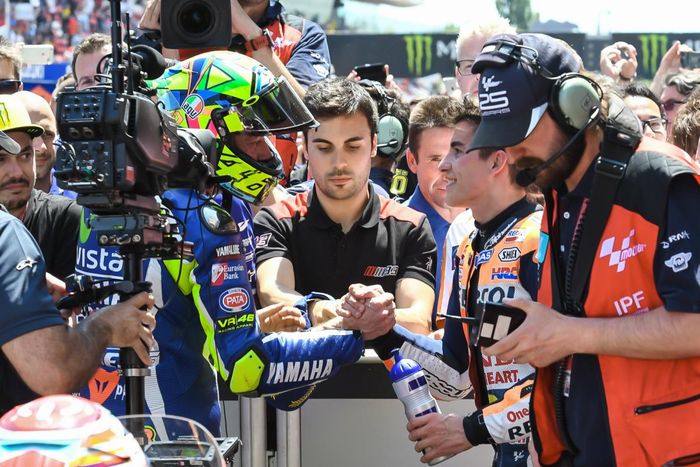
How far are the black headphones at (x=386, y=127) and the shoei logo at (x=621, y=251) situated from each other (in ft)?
12.9

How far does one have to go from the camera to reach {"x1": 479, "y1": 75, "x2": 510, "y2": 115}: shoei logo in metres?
3.25

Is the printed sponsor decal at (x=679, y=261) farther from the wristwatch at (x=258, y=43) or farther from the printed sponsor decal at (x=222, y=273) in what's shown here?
the wristwatch at (x=258, y=43)

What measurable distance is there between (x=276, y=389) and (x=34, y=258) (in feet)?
3.88

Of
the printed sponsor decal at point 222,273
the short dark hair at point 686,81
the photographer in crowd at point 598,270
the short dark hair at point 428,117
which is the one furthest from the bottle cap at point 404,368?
the short dark hair at point 686,81

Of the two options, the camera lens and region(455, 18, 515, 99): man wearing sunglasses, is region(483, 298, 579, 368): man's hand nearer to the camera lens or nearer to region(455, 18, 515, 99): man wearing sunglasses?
the camera lens

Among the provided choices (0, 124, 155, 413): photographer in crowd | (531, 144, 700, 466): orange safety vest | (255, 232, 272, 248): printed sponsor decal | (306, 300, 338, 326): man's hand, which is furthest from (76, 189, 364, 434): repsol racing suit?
(531, 144, 700, 466): orange safety vest

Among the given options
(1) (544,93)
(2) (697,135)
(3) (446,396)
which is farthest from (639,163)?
(2) (697,135)

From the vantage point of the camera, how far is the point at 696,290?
2.91 metres

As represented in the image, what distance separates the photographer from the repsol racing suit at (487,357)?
3834mm

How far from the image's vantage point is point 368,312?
4.45m

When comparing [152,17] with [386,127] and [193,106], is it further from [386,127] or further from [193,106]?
[193,106]

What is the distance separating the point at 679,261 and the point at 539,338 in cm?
46

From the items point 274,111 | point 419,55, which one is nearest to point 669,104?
point 274,111

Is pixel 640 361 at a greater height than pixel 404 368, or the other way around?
pixel 640 361
